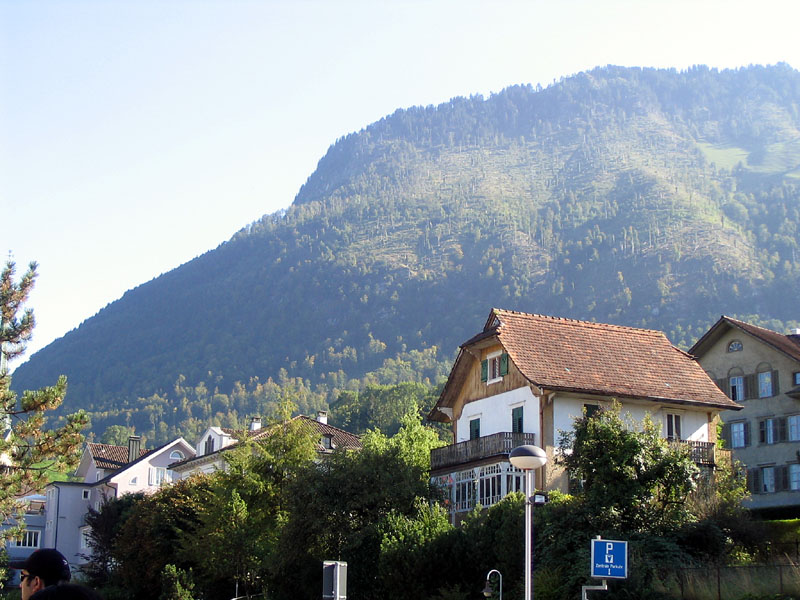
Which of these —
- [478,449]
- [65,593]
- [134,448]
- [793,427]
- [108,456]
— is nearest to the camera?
[65,593]

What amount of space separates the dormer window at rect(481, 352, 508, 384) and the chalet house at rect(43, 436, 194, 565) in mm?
50719

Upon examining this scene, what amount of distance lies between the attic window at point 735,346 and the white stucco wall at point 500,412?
19.2m

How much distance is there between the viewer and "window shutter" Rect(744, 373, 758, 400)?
61.9 meters

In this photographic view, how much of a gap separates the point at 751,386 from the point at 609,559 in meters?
41.6

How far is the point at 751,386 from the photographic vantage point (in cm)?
6216

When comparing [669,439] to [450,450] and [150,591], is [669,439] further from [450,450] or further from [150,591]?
[150,591]

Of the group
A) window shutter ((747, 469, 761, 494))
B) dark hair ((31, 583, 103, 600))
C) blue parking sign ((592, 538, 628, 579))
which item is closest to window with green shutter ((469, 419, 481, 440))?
window shutter ((747, 469, 761, 494))

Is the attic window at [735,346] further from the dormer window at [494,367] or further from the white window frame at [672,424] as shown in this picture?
the dormer window at [494,367]

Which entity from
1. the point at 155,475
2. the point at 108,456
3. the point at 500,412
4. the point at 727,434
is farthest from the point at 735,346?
the point at 108,456

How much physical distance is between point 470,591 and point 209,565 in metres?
20.1

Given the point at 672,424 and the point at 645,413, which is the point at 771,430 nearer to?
the point at 672,424

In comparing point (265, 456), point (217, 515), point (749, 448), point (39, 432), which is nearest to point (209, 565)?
point (217, 515)

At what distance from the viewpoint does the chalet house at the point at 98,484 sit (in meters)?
97.3

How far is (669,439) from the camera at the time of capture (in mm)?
48531
